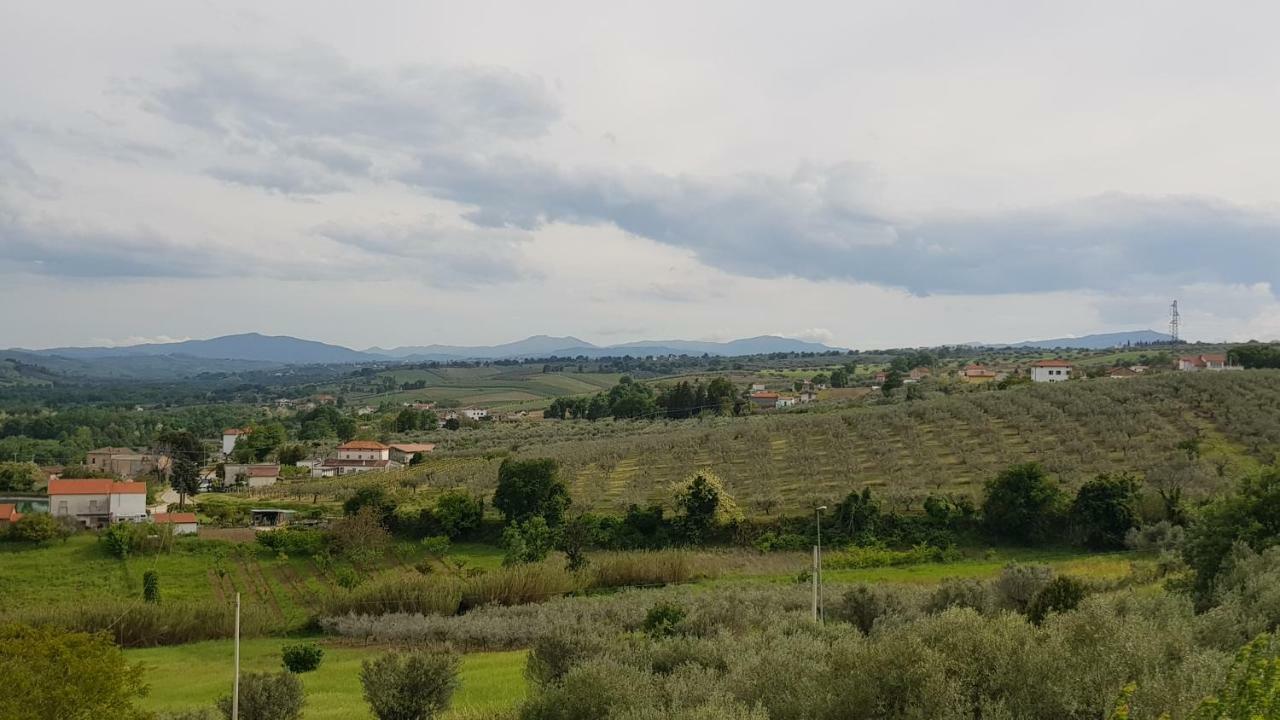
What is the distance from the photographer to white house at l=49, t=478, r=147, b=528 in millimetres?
57500

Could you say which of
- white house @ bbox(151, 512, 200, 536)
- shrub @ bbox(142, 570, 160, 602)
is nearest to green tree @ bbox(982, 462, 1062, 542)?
shrub @ bbox(142, 570, 160, 602)

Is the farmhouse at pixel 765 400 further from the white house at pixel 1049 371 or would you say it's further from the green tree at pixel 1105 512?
the green tree at pixel 1105 512

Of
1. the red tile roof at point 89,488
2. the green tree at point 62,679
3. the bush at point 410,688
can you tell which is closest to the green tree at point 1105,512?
the bush at point 410,688

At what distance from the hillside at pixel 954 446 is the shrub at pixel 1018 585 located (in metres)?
18.6

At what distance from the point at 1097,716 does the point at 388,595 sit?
32.3 metres

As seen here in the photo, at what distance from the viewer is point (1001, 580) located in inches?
938

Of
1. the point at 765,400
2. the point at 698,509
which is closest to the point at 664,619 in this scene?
the point at 698,509

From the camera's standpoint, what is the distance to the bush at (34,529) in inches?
1842

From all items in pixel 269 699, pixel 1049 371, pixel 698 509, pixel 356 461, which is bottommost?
pixel 356 461

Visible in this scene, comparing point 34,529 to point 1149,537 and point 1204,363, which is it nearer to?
point 1149,537

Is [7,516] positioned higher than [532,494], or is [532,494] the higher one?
[532,494]

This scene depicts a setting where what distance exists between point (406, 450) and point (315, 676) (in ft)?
229

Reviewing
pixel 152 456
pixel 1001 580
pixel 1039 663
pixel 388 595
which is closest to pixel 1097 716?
pixel 1039 663

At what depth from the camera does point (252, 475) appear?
80.2m
